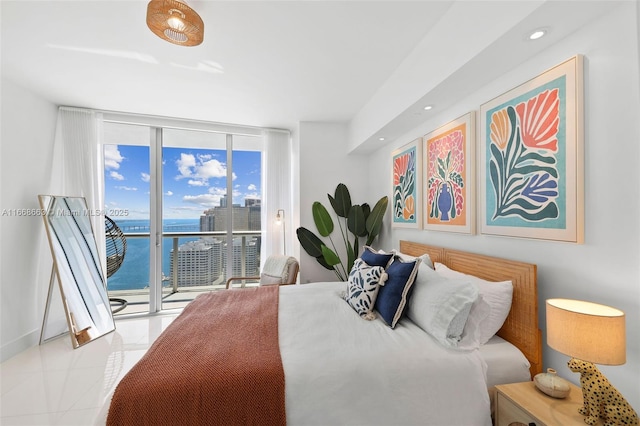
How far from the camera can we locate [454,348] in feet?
4.62

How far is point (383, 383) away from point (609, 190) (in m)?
1.40

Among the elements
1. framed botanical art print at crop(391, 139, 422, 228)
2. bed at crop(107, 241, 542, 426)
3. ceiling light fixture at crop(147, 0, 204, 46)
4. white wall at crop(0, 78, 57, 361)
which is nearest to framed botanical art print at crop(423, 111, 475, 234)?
framed botanical art print at crop(391, 139, 422, 228)

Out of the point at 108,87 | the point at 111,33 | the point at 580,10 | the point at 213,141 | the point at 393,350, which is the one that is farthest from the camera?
the point at 213,141

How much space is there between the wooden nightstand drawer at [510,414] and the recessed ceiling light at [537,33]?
5.98 ft

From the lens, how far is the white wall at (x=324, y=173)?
146 inches

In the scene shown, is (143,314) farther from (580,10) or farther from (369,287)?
(580,10)

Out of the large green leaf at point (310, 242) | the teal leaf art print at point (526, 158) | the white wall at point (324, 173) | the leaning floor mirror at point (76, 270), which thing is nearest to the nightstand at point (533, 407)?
the teal leaf art print at point (526, 158)

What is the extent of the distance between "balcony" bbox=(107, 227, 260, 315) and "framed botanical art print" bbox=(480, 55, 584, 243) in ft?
11.0

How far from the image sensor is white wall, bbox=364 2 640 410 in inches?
44.0

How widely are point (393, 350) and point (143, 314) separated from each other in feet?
12.2

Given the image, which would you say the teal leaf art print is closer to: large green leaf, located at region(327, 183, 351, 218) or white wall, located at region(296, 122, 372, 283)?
white wall, located at region(296, 122, 372, 283)

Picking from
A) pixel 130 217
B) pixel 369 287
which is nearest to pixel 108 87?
pixel 130 217

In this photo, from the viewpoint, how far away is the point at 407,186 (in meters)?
2.83

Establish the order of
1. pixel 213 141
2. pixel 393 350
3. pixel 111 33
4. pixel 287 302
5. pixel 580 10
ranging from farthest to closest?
1. pixel 213 141
2. pixel 287 302
3. pixel 111 33
4. pixel 393 350
5. pixel 580 10
